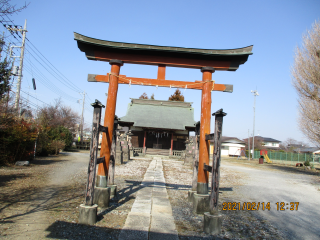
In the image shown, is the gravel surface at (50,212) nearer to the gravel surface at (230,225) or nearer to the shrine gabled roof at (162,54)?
the gravel surface at (230,225)

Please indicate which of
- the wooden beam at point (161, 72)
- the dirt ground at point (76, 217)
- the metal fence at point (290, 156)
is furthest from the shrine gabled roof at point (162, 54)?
the metal fence at point (290, 156)

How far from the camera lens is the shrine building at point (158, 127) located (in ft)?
72.5

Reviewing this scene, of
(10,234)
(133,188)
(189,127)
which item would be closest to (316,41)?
(189,127)

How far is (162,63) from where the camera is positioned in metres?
5.43

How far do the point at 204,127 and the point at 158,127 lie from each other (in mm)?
16433

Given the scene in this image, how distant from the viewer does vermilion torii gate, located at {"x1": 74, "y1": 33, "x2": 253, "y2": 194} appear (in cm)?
493

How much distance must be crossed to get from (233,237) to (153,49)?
429 centimetres

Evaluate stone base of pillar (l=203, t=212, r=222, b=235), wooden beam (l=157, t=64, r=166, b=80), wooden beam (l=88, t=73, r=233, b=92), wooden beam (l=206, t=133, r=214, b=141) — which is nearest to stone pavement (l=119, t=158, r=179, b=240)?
stone base of pillar (l=203, t=212, r=222, b=235)

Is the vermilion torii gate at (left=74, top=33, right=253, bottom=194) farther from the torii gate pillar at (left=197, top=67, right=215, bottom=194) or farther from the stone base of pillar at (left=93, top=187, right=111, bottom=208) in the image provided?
the stone base of pillar at (left=93, top=187, right=111, bottom=208)

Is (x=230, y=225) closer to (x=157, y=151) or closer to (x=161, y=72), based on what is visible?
(x=161, y=72)

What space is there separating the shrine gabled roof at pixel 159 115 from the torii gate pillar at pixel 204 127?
16.2m

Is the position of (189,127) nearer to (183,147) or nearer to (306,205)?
(183,147)
